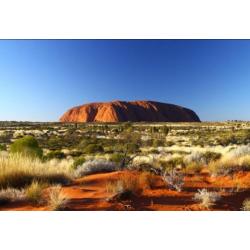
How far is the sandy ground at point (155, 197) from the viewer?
6.52 metres

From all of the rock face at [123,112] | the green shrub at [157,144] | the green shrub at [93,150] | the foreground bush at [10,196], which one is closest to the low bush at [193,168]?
the foreground bush at [10,196]

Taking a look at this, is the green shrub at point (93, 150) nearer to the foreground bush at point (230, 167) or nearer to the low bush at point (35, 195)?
the foreground bush at point (230, 167)

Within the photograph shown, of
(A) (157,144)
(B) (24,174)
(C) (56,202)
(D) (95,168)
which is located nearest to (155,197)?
(C) (56,202)

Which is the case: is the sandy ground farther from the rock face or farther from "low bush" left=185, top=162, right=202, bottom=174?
the rock face

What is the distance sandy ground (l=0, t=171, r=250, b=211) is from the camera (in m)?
6.52

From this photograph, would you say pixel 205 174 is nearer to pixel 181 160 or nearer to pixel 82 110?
pixel 181 160

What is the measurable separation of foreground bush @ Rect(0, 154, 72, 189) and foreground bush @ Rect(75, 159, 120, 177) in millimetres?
691

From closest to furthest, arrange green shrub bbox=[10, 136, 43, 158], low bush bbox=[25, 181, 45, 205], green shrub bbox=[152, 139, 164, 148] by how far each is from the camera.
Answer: low bush bbox=[25, 181, 45, 205], green shrub bbox=[10, 136, 43, 158], green shrub bbox=[152, 139, 164, 148]

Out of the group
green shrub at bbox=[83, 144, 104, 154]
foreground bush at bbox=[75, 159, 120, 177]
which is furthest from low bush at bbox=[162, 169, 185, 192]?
green shrub at bbox=[83, 144, 104, 154]

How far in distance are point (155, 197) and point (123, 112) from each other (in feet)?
81.8

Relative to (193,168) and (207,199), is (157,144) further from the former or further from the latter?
(207,199)

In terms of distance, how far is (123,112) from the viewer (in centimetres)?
3203

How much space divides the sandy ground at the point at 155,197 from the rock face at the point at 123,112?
807 inches
